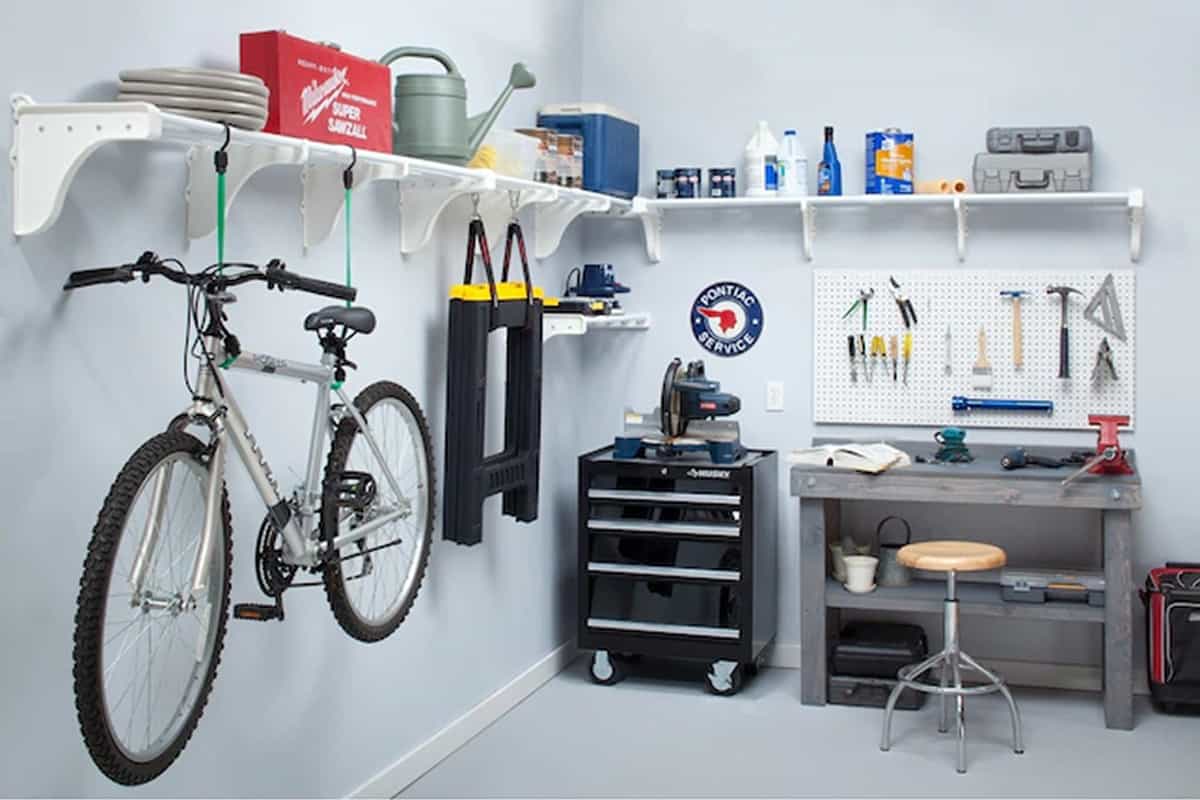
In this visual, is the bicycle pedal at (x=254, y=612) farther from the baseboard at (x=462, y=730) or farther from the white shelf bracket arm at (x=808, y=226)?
the white shelf bracket arm at (x=808, y=226)

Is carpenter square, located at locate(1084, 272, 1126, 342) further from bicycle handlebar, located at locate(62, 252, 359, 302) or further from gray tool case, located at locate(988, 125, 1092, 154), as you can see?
bicycle handlebar, located at locate(62, 252, 359, 302)

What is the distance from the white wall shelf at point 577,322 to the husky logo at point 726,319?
231mm

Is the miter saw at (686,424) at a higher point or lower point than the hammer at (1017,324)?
lower

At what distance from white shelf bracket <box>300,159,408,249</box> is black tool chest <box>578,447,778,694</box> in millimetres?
1826

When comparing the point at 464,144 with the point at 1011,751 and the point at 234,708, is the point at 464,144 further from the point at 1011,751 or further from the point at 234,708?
the point at 1011,751

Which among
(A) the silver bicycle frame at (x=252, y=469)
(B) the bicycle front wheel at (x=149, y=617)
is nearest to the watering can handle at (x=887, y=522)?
(A) the silver bicycle frame at (x=252, y=469)

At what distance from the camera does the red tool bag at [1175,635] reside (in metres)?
4.55

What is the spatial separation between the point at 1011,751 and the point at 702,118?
2.54 meters

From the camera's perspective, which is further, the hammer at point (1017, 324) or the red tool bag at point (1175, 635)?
the hammer at point (1017, 324)

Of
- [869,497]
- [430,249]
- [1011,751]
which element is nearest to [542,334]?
[430,249]

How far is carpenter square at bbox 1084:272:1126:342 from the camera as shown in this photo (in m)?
4.98

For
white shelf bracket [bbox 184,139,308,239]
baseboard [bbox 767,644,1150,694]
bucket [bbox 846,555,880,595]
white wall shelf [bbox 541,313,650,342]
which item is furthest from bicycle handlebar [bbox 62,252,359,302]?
baseboard [bbox 767,644,1150,694]

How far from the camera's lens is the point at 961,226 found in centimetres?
504

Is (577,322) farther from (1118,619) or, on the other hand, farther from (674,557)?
(1118,619)
